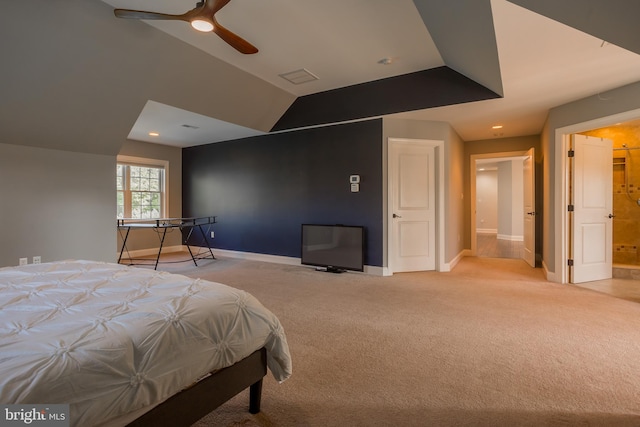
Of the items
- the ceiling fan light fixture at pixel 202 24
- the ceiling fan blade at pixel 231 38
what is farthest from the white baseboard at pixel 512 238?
the ceiling fan light fixture at pixel 202 24

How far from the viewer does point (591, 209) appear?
4.27 metres

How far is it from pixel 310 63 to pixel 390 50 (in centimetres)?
96

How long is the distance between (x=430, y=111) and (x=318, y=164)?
6.28ft

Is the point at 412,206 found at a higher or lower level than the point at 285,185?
lower

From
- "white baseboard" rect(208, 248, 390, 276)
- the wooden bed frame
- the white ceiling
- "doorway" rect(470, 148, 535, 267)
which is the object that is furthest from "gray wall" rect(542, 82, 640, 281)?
the wooden bed frame

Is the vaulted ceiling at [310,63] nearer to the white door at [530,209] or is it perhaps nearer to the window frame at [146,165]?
the white door at [530,209]

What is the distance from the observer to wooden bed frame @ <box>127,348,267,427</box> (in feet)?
3.64

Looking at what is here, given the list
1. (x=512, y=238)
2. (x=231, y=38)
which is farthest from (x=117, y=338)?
(x=512, y=238)

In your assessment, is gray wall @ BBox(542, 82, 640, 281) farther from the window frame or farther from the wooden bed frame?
the window frame

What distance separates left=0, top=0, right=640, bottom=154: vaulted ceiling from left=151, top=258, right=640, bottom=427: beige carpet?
201 cm

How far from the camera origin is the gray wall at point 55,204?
372 cm

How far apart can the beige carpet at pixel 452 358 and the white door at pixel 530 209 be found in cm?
160

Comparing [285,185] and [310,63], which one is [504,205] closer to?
[285,185]

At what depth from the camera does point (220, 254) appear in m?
6.62
